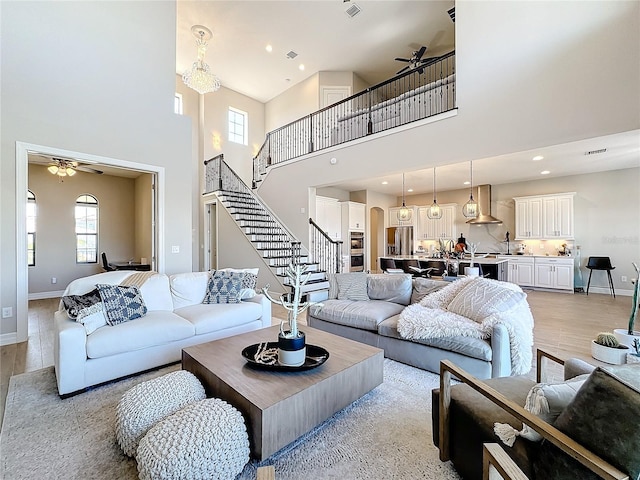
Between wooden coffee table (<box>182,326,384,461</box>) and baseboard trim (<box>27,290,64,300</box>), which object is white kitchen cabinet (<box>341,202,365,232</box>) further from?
baseboard trim (<box>27,290,64,300</box>)

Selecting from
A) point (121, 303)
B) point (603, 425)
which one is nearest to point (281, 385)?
point (603, 425)

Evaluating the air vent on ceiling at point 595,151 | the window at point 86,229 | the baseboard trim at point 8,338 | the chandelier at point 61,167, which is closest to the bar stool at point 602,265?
the air vent on ceiling at point 595,151

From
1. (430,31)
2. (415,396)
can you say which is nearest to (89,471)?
(415,396)

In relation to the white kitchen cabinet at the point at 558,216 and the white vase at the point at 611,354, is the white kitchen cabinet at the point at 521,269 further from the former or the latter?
the white vase at the point at 611,354

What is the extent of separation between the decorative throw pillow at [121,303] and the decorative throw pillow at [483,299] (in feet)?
10.9

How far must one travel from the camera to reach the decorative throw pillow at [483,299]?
2701mm

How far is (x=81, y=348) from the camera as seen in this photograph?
7.99 feet

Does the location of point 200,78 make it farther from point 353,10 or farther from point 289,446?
point 289,446

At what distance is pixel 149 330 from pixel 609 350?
4.65 meters

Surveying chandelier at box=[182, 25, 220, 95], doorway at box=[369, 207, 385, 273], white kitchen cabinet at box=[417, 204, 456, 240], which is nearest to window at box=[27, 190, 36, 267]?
chandelier at box=[182, 25, 220, 95]

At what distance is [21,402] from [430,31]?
9.16 m

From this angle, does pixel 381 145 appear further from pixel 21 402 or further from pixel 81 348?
pixel 21 402

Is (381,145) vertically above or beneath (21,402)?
above

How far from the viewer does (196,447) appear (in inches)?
54.5
